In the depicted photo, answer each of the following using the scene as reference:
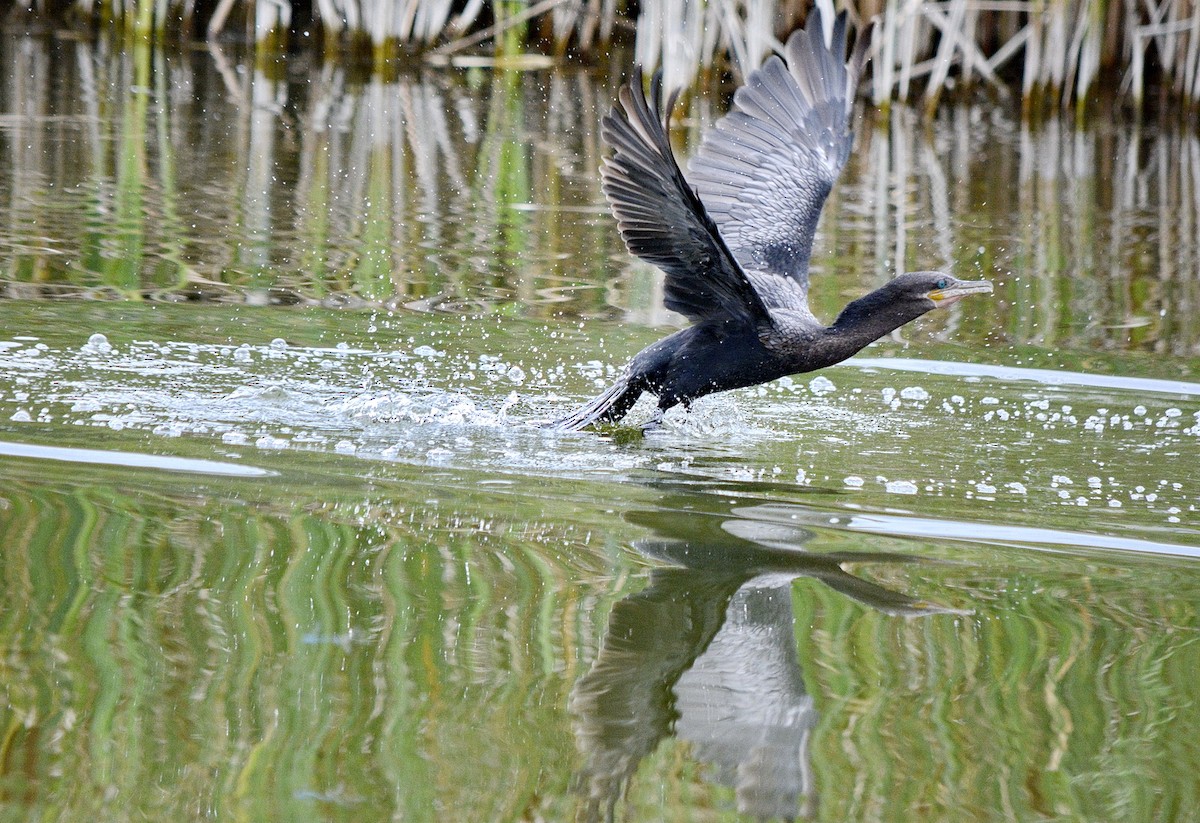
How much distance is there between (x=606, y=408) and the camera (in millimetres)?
4863

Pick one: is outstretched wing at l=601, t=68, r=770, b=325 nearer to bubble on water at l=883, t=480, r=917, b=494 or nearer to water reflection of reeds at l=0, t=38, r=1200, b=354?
bubble on water at l=883, t=480, r=917, b=494

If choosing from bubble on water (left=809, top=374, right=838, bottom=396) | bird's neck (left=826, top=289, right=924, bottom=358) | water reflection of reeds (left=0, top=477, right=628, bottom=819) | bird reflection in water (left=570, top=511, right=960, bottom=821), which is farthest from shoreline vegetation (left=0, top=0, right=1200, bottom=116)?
water reflection of reeds (left=0, top=477, right=628, bottom=819)

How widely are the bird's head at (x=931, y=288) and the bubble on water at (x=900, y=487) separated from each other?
0.80 metres

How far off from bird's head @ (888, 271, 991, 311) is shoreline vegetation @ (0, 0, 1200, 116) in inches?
213

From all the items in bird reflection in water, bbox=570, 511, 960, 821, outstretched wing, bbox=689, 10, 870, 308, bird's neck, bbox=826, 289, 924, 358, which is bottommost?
A: bird reflection in water, bbox=570, 511, 960, 821

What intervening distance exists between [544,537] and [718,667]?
73cm

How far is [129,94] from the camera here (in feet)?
35.8

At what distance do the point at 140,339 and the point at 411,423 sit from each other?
48.0 inches

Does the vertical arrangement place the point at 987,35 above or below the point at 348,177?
above

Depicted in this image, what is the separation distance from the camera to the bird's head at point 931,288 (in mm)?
4773

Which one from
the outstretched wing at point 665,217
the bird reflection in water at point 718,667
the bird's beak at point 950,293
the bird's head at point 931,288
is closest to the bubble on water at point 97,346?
the outstretched wing at point 665,217

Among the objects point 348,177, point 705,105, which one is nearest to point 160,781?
point 348,177

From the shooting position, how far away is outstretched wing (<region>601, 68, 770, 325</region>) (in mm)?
3855

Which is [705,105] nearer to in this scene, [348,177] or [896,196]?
[896,196]
